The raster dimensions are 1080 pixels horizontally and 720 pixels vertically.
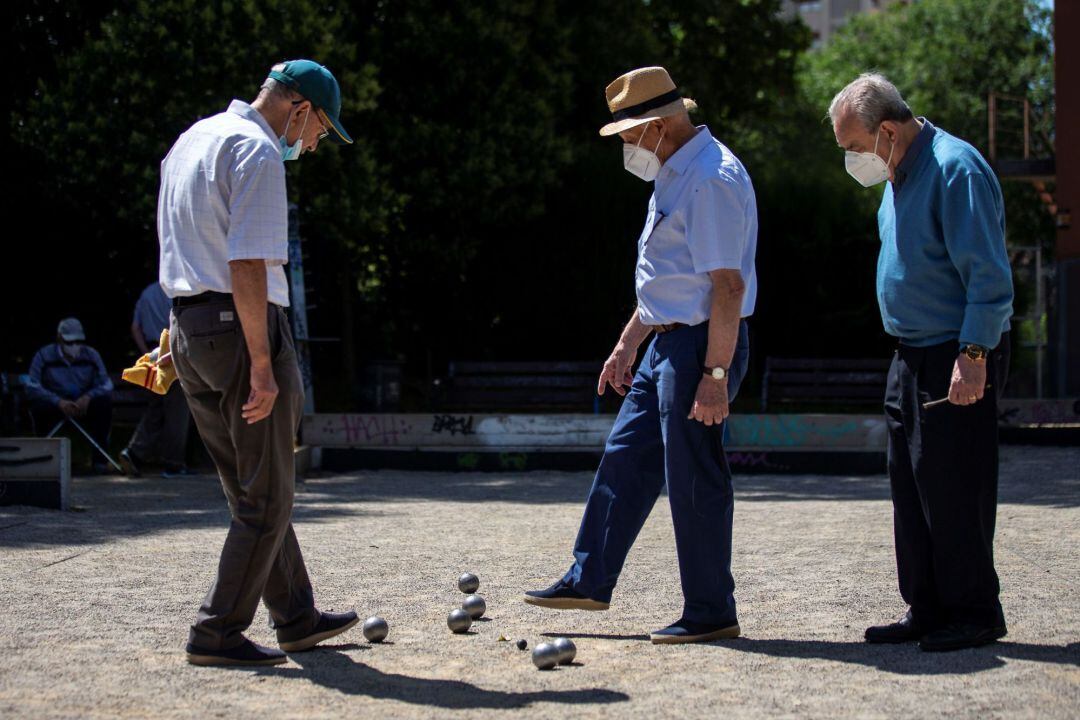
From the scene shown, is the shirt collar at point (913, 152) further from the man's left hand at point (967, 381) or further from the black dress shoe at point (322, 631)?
the black dress shoe at point (322, 631)

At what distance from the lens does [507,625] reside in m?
5.30

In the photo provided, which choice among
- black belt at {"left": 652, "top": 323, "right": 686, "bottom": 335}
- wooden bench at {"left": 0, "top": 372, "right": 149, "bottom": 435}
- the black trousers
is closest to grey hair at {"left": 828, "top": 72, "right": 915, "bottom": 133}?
the black trousers

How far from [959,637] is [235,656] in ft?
7.84

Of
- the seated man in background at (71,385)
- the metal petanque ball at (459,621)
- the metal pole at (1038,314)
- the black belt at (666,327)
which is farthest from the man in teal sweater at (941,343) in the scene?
the metal pole at (1038,314)

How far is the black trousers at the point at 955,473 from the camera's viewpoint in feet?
15.3

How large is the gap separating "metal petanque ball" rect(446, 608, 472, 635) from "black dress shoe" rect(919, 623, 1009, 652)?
159 centimetres

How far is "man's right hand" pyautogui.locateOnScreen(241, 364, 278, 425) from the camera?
4.35m

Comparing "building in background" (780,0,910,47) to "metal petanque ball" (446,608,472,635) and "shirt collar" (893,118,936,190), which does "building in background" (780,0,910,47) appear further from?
"metal petanque ball" (446,608,472,635)

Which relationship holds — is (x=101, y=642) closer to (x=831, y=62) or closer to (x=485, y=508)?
(x=485, y=508)

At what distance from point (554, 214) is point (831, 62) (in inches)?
1329

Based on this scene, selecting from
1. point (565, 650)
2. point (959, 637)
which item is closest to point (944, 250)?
point (959, 637)

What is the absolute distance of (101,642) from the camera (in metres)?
4.92

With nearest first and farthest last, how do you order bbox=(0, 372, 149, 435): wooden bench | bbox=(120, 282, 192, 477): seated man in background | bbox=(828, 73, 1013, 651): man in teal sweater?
bbox=(828, 73, 1013, 651): man in teal sweater, bbox=(120, 282, 192, 477): seated man in background, bbox=(0, 372, 149, 435): wooden bench

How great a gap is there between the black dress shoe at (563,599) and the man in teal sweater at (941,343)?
100 centimetres
